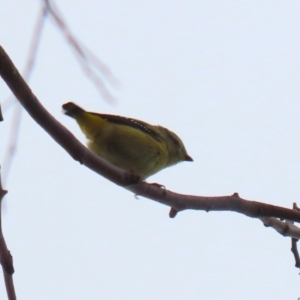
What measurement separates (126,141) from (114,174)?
269 cm

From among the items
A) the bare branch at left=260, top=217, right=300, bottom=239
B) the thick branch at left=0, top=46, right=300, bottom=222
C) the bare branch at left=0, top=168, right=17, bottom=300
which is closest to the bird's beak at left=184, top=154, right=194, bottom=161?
the bare branch at left=260, top=217, right=300, bottom=239

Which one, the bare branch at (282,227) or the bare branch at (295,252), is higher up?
the bare branch at (282,227)

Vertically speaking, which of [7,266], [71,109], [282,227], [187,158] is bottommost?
[7,266]

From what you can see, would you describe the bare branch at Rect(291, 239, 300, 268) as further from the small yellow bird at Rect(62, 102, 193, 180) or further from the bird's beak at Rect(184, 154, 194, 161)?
the bird's beak at Rect(184, 154, 194, 161)

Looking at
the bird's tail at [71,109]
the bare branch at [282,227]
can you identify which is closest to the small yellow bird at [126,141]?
the bird's tail at [71,109]

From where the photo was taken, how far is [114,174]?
308cm

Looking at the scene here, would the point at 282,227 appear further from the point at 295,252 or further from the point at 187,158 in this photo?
the point at 187,158

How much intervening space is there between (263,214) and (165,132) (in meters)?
3.42

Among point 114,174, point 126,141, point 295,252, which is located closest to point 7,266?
point 114,174

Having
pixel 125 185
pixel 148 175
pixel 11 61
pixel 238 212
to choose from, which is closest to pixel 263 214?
pixel 238 212

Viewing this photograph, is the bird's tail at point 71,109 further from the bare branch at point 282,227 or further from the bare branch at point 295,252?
the bare branch at point 295,252

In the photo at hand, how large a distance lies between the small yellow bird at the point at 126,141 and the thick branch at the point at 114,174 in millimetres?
1733

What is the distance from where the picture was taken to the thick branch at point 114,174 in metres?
2.28

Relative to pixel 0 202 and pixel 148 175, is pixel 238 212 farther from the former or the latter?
pixel 148 175
